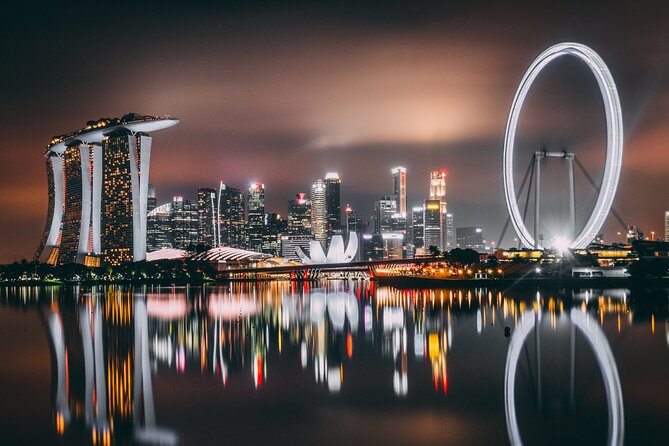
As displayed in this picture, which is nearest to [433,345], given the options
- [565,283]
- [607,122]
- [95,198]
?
[607,122]

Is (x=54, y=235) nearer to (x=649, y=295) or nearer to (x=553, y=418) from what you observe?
(x=649, y=295)

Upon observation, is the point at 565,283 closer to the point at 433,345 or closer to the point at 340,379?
the point at 433,345

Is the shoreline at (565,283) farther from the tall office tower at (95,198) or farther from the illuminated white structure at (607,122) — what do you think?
the tall office tower at (95,198)

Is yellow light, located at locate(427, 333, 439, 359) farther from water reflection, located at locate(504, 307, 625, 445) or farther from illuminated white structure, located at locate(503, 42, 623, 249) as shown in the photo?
illuminated white structure, located at locate(503, 42, 623, 249)

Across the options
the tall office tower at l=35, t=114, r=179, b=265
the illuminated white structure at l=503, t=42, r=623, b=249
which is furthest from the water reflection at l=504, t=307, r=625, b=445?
the tall office tower at l=35, t=114, r=179, b=265

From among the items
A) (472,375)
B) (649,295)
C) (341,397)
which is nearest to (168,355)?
(341,397)
